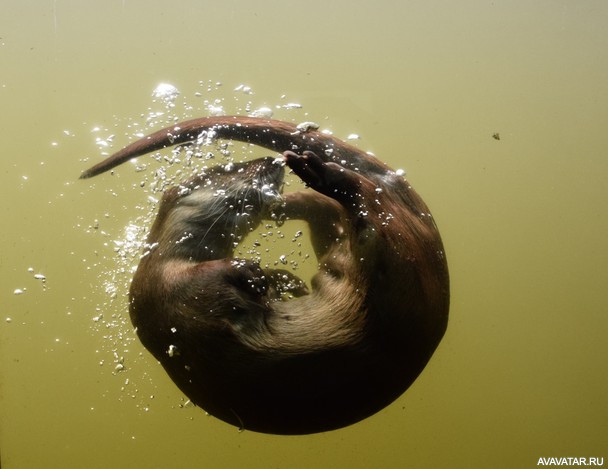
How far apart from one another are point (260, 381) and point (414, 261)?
0.47m

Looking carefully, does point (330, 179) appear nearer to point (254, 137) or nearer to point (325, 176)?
point (325, 176)

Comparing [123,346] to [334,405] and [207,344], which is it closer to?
[207,344]

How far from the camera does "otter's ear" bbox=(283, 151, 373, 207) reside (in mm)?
1292

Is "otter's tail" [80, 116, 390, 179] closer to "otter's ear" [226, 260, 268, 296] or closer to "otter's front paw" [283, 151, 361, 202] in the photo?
"otter's front paw" [283, 151, 361, 202]

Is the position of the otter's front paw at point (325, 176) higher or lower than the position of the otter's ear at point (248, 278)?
higher

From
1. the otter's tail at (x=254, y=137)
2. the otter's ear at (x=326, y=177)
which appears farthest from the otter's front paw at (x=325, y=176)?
the otter's tail at (x=254, y=137)

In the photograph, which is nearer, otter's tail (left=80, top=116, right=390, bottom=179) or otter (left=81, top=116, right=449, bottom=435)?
otter (left=81, top=116, right=449, bottom=435)

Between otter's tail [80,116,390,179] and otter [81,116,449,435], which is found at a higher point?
otter's tail [80,116,390,179]

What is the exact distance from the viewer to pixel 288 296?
1.51 m

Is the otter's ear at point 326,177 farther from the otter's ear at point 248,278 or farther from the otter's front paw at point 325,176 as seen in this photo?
the otter's ear at point 248,278

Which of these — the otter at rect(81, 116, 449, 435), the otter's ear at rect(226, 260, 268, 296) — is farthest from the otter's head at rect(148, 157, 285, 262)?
the otter's ear at rect(226, 260, 268, 296)

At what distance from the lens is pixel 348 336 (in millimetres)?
1236

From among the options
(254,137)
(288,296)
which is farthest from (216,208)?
(288,296)

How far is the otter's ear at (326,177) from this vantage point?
129cm
